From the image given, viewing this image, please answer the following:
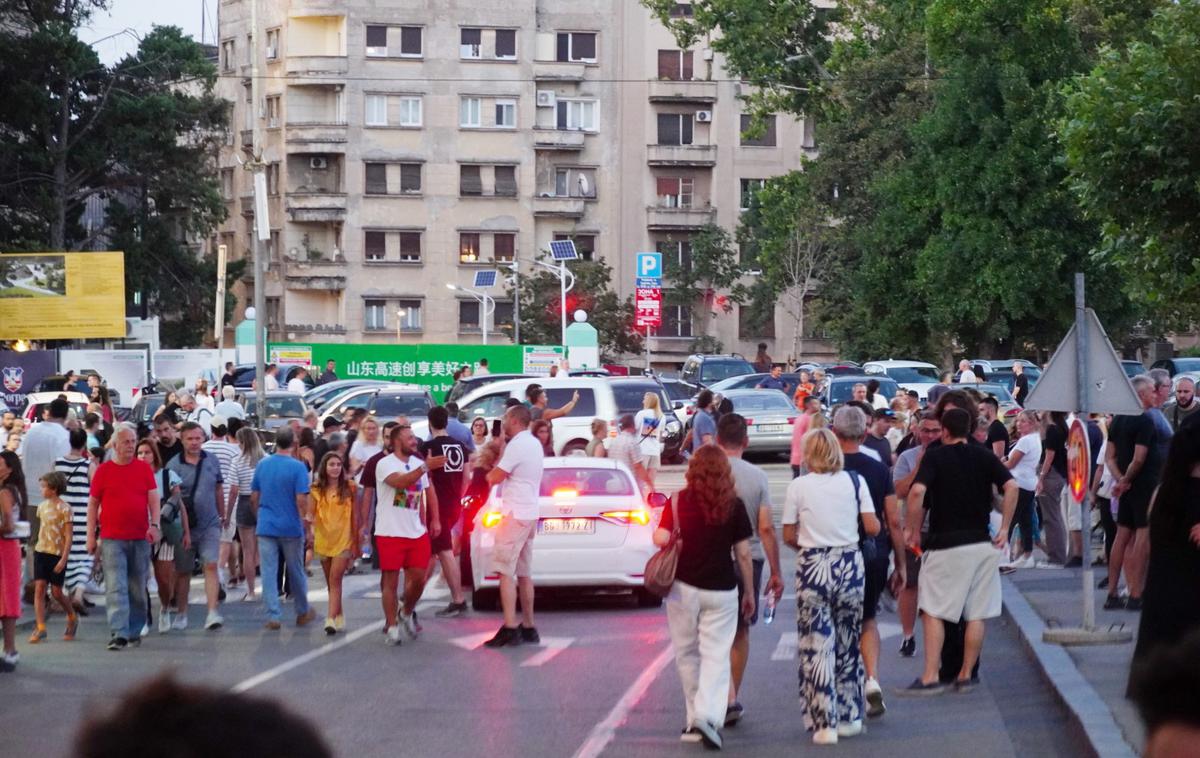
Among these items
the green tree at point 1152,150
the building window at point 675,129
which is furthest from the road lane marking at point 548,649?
the building window at point 675,129

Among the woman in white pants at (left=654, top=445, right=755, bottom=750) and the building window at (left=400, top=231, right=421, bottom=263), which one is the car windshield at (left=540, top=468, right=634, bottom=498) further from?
the building window at (left=400, top=231, right=421, bottom=263)

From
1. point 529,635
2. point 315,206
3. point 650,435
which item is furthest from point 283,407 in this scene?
point 315,206

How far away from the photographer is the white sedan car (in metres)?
17.5

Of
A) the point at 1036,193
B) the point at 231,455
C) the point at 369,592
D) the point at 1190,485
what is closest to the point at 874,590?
the point at 1190,485

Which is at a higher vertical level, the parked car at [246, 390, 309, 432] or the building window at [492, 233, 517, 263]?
the building window at [492, 233, 517, 263]

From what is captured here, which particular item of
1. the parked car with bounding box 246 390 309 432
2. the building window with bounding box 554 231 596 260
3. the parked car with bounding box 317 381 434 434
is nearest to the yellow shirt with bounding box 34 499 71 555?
the parked car with bounding box 317 381 434 434

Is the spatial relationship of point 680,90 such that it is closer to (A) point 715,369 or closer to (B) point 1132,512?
(A) point 715,369

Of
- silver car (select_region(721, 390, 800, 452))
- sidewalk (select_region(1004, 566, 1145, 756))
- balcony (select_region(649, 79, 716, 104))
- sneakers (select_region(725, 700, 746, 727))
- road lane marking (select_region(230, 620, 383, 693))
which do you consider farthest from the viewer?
balcony (select_region(649, 79, 716, 104))

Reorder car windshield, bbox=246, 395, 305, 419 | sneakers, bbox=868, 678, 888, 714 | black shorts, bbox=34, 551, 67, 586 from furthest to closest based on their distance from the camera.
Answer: car windshield, bbox=246, 395, 305, 419 < black shorts, bbox=34, 551, 67, 586 < sneakers, bbox=868, 678, 888, 714

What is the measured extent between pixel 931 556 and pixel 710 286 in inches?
2890

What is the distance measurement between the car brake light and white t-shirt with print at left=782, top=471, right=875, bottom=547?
6780 mm

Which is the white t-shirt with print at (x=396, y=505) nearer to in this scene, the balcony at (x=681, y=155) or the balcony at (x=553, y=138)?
the balcony at (x=553, y=138)

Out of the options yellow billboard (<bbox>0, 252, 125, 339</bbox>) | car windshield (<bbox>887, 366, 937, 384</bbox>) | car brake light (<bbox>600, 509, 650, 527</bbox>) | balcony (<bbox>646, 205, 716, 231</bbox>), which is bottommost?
car brake light (<bbox>600, 509, 650, 527</bbox>)

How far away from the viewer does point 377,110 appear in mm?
83562
